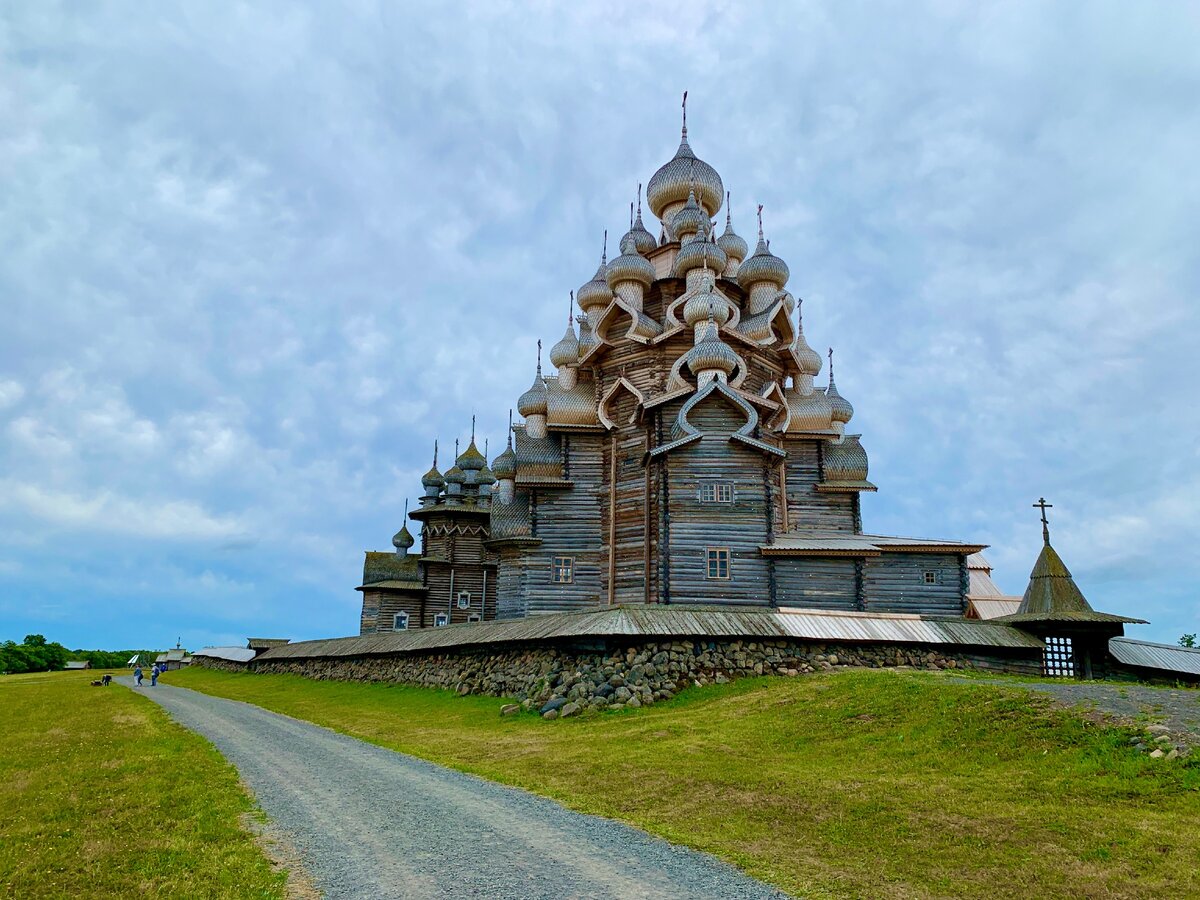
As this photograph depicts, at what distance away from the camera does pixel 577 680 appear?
67.5 feet

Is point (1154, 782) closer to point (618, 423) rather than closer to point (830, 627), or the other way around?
point (830, 627)

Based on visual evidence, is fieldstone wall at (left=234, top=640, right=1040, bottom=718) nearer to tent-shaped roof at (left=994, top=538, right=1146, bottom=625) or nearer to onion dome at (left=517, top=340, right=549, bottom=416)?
tent-shaped roof at (left=994, top=538, right=1146, bottom=625)

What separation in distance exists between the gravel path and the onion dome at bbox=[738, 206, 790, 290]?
2626 cm

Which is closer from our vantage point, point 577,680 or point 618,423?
point 577,680

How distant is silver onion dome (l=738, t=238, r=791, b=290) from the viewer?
34.7m

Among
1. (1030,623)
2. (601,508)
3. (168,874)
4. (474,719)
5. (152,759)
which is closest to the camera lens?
(168,874)

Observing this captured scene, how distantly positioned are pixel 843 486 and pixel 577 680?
1621 centimetres

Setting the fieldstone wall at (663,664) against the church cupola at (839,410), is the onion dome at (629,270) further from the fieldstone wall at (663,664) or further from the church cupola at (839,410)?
the fieldstone wall at (663,664)

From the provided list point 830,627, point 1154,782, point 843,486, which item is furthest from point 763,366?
point 1154,782

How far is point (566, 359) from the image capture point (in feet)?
115

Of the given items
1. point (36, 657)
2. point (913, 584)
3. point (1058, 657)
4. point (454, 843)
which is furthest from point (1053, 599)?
point (36, 657)

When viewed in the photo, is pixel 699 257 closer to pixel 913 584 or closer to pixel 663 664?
pixel 913 584

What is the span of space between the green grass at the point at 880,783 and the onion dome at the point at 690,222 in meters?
22.8

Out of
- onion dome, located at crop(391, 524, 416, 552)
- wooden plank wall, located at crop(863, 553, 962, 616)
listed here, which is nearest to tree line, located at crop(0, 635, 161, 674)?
onion dome, located at crop(391, 524, 416, 552)
